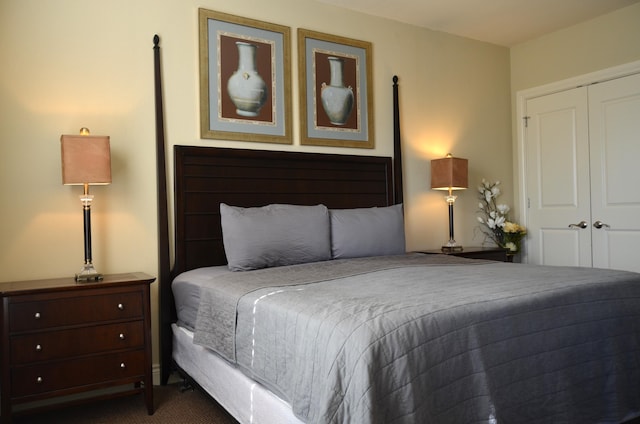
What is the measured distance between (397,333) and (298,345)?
36 cm

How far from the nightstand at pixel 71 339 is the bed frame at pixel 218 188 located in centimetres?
42

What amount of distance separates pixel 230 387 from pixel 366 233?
148 cm

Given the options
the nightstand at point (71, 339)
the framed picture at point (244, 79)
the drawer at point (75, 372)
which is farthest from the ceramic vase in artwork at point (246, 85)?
the drawer at point (75, 372)

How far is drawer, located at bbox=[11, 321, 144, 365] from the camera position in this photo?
2.30 meters

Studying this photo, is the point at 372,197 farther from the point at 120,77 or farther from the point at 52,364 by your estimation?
the point at 52,364

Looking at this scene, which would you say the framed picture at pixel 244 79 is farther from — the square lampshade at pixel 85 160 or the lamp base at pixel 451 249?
the lamp base at pixel 451 249

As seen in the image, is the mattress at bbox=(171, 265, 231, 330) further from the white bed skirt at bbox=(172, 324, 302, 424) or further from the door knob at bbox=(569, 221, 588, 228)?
the door knob at bbox=(569, 221, 588, 228)

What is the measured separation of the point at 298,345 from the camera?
1633mm

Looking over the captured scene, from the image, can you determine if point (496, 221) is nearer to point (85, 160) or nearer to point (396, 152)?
point (396, 152)

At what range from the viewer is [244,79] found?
3400mm

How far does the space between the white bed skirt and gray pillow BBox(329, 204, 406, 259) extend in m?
1.09

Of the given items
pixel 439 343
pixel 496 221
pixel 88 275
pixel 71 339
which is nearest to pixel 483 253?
pixel 496 221

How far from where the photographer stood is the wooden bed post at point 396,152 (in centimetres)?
405

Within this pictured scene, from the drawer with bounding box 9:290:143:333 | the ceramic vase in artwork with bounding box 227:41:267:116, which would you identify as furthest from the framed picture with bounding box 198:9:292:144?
the drawer with bounding box 9:290:143:333
